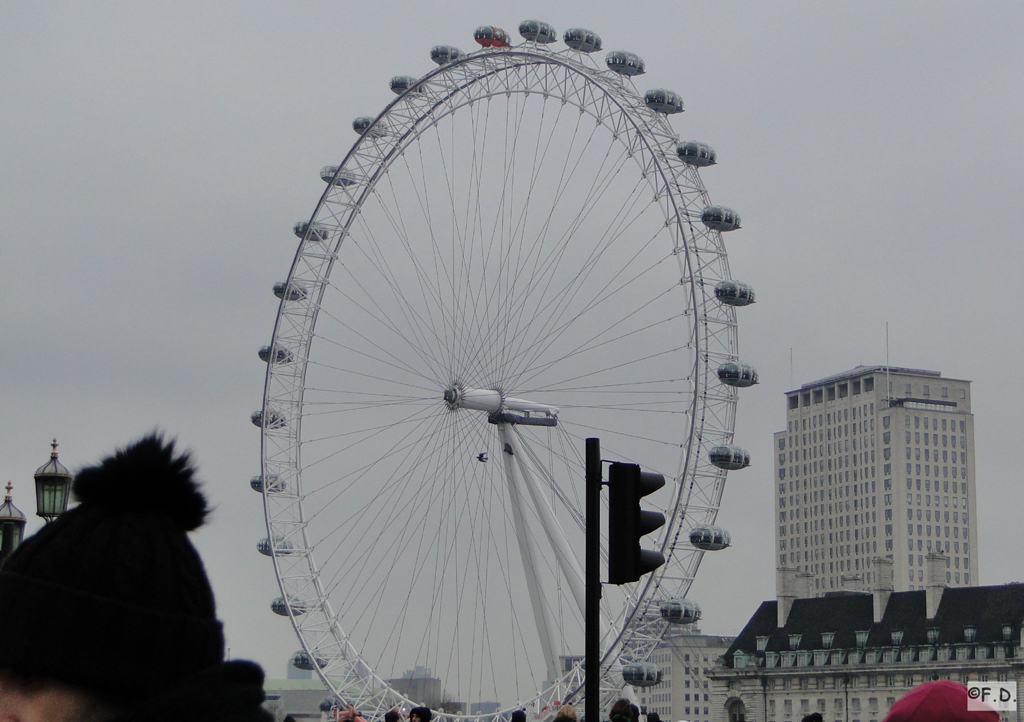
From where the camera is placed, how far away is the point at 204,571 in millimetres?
2342

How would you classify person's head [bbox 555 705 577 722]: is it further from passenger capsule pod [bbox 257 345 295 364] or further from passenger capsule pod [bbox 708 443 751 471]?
passenger capsule pod [bbox 257 345 295 364]

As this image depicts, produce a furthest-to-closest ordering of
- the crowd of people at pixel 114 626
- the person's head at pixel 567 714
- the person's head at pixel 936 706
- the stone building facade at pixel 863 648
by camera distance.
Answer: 1. the stone building facade at pixel 863 648
2. the person's head at pixel 567 714
3. the person's head at pixel 936 706
4. the crowd of people at pixel 114 626

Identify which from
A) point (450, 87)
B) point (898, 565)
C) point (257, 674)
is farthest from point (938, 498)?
point (257, 674)

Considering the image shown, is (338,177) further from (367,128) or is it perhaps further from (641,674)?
(641,674)

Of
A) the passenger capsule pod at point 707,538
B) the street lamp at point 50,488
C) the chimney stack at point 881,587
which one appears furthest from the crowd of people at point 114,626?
the chimney stack at point 881,587

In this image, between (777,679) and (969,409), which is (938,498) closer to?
(969,409)

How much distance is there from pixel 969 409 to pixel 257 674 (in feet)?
549

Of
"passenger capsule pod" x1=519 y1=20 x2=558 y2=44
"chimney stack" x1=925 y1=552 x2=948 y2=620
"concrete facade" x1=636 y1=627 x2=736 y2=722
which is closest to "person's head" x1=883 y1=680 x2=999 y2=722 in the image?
"passenger capsule pod" x1=519 y1=20 x2=558 y2=44

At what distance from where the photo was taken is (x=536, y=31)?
130ft

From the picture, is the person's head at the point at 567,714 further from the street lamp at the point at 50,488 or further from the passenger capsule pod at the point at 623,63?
the passenger capsule pod at the point at 623,63

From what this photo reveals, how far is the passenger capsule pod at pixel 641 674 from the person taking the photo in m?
35.0

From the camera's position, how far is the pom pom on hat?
7.68 ft

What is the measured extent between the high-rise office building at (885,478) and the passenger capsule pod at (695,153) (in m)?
123

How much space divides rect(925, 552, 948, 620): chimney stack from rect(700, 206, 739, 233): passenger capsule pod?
5358 centimetres
